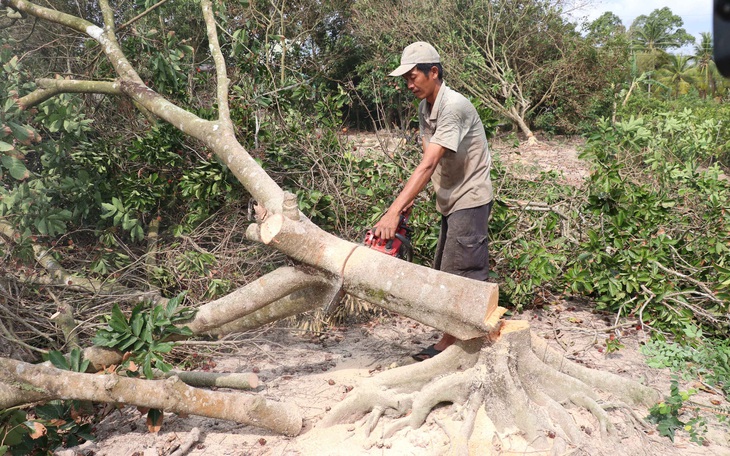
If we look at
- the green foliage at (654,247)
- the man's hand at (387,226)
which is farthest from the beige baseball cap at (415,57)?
the green foliage at (654,247)

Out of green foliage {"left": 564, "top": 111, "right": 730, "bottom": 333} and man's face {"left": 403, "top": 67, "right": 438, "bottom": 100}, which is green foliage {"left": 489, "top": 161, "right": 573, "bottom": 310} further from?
man's face {"left": 403, "top": 67, "right": 438, "bottom": 100}

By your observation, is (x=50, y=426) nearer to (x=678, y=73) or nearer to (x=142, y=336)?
(x=142, y=336)

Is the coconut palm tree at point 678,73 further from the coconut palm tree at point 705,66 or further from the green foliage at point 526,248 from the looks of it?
the green foliage at point 526,248

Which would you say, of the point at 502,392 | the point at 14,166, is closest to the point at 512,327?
the point at 502,392

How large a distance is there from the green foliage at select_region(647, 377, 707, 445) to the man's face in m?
2.28

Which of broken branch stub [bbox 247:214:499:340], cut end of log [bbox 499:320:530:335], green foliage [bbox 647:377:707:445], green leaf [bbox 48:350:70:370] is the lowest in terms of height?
green foliage [bbox 647:377:707:445]

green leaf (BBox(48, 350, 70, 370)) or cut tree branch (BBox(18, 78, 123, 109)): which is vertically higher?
cut tree branch (BBox(18, 78, 123, 109))

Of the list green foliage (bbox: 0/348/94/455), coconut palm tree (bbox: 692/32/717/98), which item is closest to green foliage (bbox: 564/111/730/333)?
green foliage (bbox: 0/348/94/455)

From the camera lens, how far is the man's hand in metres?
3.22

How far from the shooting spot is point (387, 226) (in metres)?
3.24

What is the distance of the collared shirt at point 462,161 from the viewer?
3.57 m

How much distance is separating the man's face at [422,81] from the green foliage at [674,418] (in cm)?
228

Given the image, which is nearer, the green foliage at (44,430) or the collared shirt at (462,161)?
the green foliage at (44,430)

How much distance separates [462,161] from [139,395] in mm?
2478
